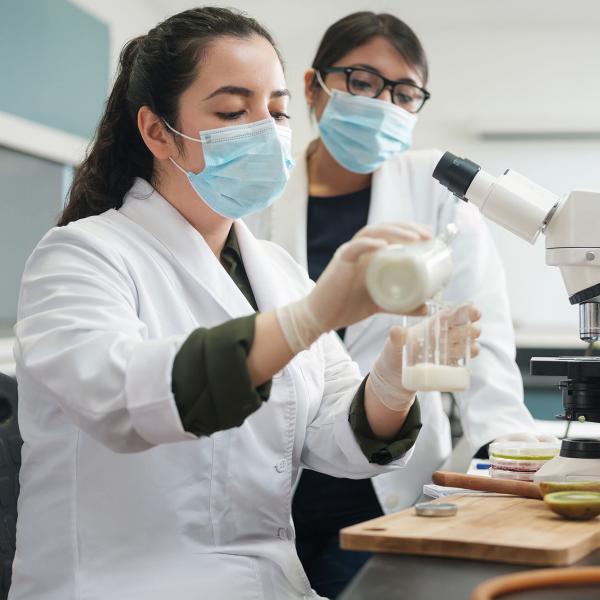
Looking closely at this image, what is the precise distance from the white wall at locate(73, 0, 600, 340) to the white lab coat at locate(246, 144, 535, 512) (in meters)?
3.06

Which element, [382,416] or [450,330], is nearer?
[450,330]

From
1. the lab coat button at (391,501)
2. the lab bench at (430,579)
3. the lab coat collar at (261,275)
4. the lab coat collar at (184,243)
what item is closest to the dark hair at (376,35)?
the lab coat collar at (261,275)

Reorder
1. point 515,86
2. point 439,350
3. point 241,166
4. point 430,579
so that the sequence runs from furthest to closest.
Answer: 1. point 515,86
2. point 241,166
3. point 439,350
4. point 430,579

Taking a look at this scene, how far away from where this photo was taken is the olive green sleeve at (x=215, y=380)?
103cm

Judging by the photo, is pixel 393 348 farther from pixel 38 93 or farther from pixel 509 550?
pixel 38 93

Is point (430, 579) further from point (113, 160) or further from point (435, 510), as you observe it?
point (113, 160)

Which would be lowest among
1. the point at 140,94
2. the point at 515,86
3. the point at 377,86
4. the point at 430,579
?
the point at 430,579

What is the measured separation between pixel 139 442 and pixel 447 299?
3.90ft

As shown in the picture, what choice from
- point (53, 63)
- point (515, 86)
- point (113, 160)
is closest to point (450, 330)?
point (113, 160)

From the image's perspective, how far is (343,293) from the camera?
3.39 feet

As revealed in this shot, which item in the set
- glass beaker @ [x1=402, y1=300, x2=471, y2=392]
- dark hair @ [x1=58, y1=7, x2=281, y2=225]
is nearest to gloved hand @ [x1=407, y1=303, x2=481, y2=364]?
glass beaker @ [x1=402, y1=300, x2=471, y2=392]

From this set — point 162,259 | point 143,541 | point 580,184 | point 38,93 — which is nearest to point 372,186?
point 162,259

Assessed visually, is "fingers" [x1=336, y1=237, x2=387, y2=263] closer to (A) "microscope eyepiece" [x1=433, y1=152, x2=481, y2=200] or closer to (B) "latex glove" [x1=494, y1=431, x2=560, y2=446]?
(A) "microscope eyepiece" [x1=433, y1=152, x2=481, y2=200]

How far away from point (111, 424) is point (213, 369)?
0.49 ft
